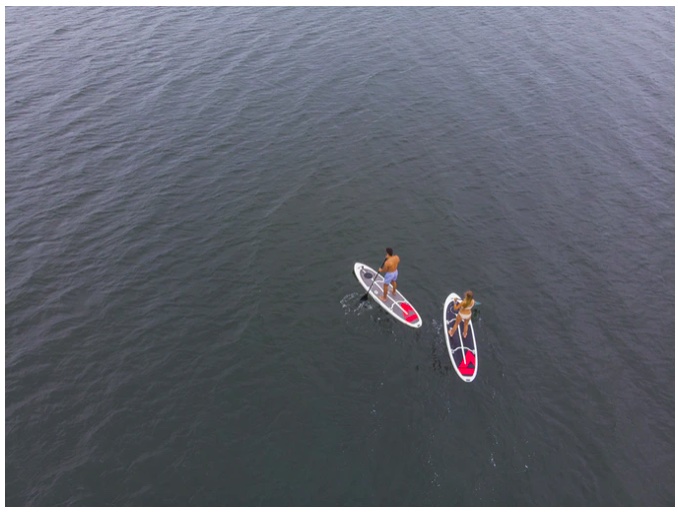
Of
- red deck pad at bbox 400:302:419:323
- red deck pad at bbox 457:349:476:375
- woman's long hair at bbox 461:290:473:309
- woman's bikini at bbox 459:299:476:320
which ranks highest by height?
woman's long hair at bbox 461:290:473:309

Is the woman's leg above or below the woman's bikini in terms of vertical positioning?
below

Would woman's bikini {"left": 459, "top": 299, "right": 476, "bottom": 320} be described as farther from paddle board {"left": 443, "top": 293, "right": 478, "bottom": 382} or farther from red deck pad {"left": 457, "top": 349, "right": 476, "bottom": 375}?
red deck pad {"left": 457, "top": 349, "right": 476, "bottom": 375}

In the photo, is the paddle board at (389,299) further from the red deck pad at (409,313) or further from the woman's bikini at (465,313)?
the woman's bikini at (465,313)

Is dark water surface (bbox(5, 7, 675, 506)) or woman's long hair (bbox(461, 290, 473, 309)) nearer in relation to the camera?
dark water surface (bbox(5, 7, 675, 506))

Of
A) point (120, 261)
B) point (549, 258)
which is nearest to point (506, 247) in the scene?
point (549, 258)

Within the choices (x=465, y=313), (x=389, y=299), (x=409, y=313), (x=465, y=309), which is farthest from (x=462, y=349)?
(x=389, y=299)

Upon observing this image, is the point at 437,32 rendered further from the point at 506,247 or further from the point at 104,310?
the point at 104,310

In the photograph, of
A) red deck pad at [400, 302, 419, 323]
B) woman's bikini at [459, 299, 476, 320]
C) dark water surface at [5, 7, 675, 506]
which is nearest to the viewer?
dark water surface at [5, 7, 675, 506]

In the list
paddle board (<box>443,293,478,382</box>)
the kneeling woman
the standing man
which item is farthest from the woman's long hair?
the standing man
